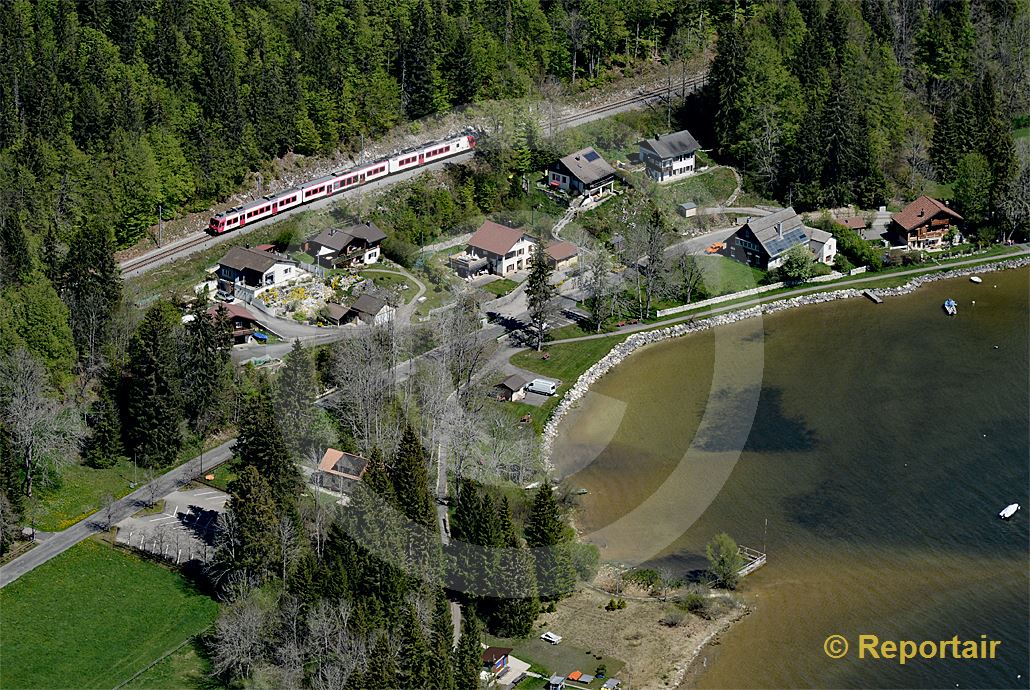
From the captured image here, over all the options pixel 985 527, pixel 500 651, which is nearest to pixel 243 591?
pixel 500 651

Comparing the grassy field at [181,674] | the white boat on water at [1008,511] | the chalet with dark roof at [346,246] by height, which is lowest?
the white boat on water at [1008,511]

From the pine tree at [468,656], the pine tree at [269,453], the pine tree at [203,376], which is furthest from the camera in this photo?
the pine tree at [203,376]

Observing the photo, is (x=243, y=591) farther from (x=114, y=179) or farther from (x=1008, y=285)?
(x=1008, y=285)

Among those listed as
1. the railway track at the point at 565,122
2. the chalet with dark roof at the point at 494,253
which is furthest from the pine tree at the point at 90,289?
the chalet with dark roof at the point at 494,253

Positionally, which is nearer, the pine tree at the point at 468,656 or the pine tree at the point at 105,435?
the pine tree at the point at 468,656

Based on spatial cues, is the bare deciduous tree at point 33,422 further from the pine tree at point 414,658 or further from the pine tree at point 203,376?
the pine tree at point 414,658

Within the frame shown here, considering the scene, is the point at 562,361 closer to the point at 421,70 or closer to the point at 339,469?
the point at 339,469
